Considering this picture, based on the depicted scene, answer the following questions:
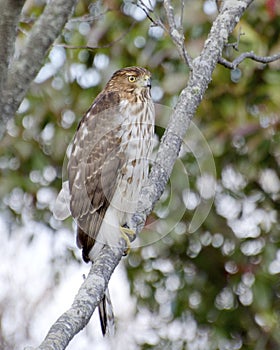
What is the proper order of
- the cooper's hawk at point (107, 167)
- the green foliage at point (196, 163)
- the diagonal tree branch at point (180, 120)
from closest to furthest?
the diagonal tree branch at point (180, 120)
the cooper's hawk at point (107, 167)
the green foliage at point (196, 163)

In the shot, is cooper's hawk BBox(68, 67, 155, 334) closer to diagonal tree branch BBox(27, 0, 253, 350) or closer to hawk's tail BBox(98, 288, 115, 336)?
hawk's tail BBox(98, 288, 115, 336)

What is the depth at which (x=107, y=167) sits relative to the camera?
13.3 ft

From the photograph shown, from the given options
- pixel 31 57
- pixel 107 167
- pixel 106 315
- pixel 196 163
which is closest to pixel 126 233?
pixel 107 167

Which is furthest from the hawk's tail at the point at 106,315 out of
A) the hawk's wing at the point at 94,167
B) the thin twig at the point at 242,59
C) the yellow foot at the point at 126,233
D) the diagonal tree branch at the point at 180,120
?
the thin twig at the point at 242,59

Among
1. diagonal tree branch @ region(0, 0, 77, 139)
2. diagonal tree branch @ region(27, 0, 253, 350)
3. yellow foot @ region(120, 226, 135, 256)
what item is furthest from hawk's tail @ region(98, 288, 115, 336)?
diagonal tree branch @ region(0, 0, 77, 139)

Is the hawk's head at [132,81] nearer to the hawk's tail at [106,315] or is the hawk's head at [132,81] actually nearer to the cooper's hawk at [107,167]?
the cooper's hawk at [107,167]

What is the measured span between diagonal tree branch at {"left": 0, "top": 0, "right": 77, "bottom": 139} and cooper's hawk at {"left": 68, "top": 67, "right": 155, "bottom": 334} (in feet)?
6.87

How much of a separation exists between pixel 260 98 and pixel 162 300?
1429 millimetres

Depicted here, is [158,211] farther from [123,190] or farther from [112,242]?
[112,242]

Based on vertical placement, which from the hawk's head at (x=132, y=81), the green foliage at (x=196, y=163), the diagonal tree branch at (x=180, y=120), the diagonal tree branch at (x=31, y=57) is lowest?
the green foliage at (x=196, y=163)

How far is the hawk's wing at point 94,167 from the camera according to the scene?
398cm

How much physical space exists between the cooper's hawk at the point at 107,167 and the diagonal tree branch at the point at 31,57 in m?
2.09

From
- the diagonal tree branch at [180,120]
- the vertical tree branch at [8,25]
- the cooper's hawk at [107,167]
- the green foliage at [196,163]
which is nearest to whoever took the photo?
the vertical tree branch at [8,25]

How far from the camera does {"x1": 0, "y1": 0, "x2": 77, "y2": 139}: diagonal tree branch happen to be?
1696mm
